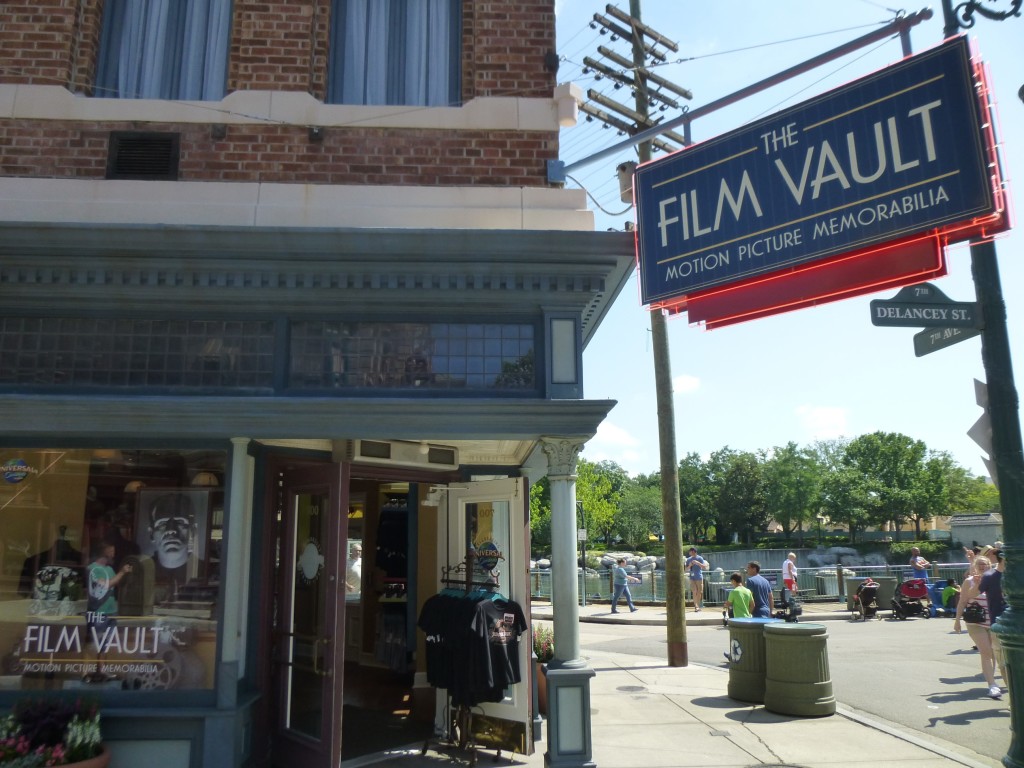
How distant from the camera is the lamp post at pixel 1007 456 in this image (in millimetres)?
4875

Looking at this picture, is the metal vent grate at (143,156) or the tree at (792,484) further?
the tree at (792,484)

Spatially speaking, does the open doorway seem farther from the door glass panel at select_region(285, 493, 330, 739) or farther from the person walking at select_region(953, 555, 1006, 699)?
the person walking at select_region(953, 555, 1006, 699)

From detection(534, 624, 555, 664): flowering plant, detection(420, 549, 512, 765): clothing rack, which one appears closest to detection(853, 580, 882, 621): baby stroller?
detection(534, 624, 555, 664): flowering plant

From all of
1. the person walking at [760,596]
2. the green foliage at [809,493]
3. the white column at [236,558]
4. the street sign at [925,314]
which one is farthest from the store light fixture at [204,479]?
the green foliage at [809,493]

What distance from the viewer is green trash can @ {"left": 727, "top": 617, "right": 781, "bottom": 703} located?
31.3 feet

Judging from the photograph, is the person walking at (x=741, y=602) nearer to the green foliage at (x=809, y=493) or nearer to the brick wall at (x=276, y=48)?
the brick wall at (x=276, y=48)

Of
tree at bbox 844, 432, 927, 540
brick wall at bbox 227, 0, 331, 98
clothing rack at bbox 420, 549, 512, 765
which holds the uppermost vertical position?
tree at bbox 844, 432, 927, 540

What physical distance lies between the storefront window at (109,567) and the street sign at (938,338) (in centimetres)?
536

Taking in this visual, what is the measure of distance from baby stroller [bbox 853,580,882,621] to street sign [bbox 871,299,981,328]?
50.6 ft

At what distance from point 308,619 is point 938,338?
5.37 metres

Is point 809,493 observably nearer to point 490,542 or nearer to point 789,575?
point 789,575

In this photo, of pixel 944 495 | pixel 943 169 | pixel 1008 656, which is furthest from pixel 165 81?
pixel 944 495

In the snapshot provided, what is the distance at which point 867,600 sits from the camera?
1872cm

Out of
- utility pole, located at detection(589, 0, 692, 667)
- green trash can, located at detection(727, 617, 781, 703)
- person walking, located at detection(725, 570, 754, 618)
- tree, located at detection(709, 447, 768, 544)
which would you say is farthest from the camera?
tree, located at detection(709, 447, 768, 544)
